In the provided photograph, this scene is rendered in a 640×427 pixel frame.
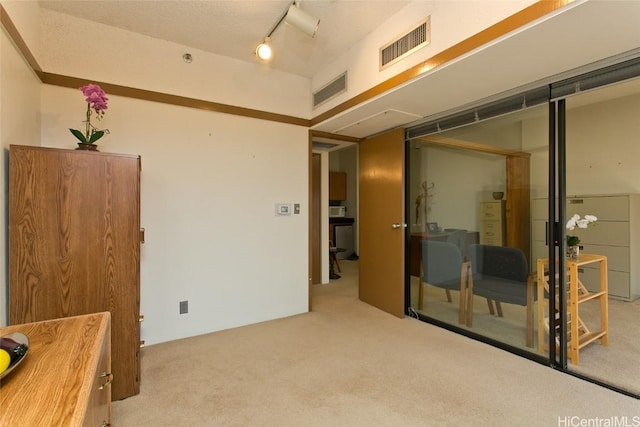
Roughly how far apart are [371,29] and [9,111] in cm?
251

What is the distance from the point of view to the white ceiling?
1.50m

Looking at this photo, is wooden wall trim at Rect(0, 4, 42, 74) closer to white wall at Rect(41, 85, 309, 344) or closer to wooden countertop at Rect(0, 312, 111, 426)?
white wall at Rect(41, 85, 309, 344)

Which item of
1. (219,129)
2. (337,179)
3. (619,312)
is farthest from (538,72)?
(337,179)

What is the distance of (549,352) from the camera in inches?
86.3

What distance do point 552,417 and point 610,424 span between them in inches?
11.0

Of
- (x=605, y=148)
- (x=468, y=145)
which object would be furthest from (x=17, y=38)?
(x=605, y=148)

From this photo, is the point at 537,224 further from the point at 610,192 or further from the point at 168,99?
the point at 168,99

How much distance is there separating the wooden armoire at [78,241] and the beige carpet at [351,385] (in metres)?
0.40

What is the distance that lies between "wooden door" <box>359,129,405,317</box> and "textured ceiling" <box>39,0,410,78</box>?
46.6 inches

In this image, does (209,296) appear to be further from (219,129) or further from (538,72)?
(538,72)

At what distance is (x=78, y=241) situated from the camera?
178 cm

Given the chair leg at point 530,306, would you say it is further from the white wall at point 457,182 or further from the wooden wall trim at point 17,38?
the wooden wall trim at point 17,38

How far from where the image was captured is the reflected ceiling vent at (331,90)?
2818 millimetres

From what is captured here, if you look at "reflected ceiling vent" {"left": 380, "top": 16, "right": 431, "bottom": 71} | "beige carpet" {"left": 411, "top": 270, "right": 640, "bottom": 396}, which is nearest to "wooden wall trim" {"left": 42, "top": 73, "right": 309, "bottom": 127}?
"reflected ceiling vent" {"left": 380, "top": 16, "right": 431, "bottom": 71}
